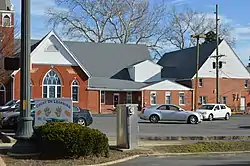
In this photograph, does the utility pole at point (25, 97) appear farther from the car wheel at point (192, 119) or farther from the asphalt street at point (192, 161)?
the car wheel at point (192, 119)

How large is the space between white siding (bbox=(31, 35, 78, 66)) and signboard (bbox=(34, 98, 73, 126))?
40.5 metres

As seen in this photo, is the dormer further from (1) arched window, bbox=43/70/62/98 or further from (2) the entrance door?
(1) arched window, bbox=43/70/62/98

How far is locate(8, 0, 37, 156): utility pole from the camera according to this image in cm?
1534

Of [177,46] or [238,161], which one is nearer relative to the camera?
[238,161]

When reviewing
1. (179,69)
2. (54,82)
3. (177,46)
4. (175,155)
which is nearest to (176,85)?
(179,69)

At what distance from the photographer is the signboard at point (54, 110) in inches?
757

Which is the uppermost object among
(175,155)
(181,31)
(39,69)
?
(181,31)

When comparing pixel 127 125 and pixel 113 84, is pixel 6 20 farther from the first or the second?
pixel 127 125

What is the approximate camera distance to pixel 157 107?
131 feet

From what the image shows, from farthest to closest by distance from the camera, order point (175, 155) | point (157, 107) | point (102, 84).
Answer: point (102, 84)
point (157, 107)
point (175, 155)

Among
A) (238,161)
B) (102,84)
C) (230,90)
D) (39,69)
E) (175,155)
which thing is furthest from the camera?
(230,90)

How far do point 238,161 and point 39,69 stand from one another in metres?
46.7

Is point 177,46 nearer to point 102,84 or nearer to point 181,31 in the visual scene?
point 181,31

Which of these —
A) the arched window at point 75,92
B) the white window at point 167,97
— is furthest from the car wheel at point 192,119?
the white window at point 167,97
